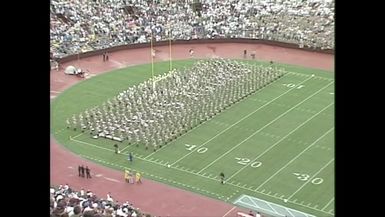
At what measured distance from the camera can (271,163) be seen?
72.4ft

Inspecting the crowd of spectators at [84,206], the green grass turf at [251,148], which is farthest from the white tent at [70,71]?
the crowd of spectators at [84,206]

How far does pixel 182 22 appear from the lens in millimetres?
39125

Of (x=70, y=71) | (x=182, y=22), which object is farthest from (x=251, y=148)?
(x=182, y=22)

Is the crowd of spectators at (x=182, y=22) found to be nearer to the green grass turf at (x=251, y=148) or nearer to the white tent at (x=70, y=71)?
the white tent at (x=70, y=71)

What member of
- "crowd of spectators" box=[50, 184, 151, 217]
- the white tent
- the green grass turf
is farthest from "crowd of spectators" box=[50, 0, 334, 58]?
"crowd of spectators" box=[50, 184, 151, 217]

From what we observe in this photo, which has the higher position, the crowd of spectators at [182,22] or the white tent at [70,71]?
the crowd of spectators at [182,22]

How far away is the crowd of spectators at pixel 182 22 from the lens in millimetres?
36281

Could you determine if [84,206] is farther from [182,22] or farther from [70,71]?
[182,22]

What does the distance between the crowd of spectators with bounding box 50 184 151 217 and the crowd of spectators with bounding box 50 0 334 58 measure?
16268 millimetres

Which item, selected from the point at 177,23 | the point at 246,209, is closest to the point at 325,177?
the point at 246,209

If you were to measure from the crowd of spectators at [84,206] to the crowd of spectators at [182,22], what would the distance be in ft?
53.4

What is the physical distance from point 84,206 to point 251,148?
7991 millimetres
